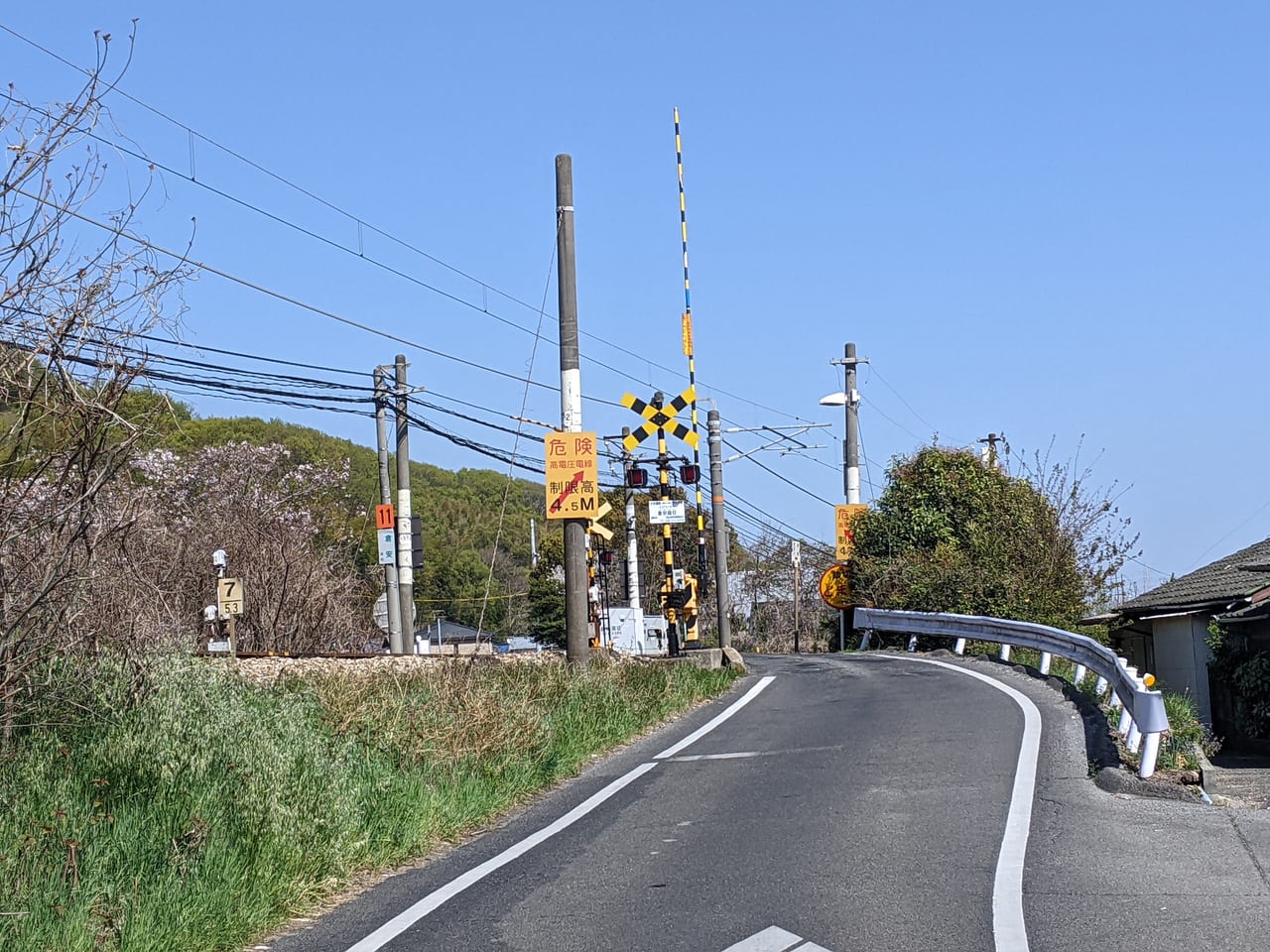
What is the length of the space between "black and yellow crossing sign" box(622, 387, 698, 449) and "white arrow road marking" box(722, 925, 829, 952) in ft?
64.3

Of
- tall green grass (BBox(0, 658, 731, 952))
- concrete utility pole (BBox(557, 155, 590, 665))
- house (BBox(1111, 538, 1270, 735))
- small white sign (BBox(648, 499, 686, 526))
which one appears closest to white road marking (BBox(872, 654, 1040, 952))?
tall green grass (BBox(0, 658, 731, 952))

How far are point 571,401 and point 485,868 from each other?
10.7 meters

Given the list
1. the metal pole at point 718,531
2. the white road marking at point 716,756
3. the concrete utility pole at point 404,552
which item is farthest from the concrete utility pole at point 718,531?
the white road marking at point 716,756

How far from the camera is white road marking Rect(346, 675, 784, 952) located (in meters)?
7.02

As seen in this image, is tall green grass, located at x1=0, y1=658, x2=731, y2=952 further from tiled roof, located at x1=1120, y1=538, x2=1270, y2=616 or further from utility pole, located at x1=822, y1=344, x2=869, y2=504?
utility pole, located at x1=822, y1=344, x2=869, y2=504

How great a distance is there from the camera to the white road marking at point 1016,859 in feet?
21.3

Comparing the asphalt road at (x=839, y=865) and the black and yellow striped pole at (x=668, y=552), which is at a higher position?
the black and yellow striped pole at (x=668, y=552)

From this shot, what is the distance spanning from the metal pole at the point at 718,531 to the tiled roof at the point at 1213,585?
863 cm

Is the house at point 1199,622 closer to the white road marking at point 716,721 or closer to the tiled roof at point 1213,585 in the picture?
the tiled roof at point 1213,585

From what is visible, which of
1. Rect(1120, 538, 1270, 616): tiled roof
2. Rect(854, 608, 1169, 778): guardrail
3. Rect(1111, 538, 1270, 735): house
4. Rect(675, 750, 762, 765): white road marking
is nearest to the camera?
Rect(854, 608, 1169, 778): guardrail

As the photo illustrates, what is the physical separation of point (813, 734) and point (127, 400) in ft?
26.5

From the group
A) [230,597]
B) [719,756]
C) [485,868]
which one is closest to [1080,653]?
[719,756]

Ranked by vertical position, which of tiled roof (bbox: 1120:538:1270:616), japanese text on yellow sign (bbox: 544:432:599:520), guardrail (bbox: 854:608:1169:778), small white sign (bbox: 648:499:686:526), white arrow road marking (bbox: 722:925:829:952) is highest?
small white sign (bbox: 648:499:686:526)

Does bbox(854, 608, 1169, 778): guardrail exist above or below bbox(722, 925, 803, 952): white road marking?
above
